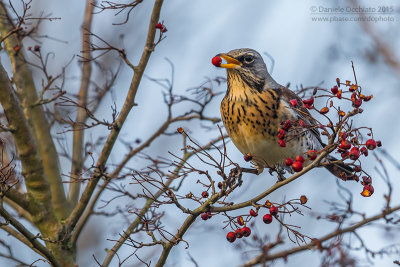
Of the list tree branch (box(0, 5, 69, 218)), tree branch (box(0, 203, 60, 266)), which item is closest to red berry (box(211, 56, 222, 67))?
tree branch (box(0, 5, 69, 218))

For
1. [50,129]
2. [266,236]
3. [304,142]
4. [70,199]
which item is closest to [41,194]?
[70,199]

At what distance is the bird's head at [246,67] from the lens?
5590mm

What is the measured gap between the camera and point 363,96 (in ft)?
10.9

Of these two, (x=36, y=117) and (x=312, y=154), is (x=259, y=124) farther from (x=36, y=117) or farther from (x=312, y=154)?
(x=36, y=117)

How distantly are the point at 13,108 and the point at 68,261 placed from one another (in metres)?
1.34

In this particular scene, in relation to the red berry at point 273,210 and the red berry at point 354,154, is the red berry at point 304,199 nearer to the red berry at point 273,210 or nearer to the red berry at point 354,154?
the red berry at point 273,210

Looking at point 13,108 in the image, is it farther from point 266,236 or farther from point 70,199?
point 266,236

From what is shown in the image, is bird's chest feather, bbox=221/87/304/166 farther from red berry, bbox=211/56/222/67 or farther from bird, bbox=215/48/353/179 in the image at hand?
red berry, bbox=211/56/222/67

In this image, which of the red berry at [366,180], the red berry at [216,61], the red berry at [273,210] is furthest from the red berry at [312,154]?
the red berry at [216,61]

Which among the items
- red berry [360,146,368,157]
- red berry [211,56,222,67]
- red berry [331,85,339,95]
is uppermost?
red berry [211,56,222,67]

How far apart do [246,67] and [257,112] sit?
0.59 metres

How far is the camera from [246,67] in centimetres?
566

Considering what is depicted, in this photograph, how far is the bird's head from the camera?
5.59 metres

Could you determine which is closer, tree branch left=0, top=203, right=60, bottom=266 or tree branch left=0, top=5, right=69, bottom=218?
tree branch left=0, top=203, right=60, bottom=266
